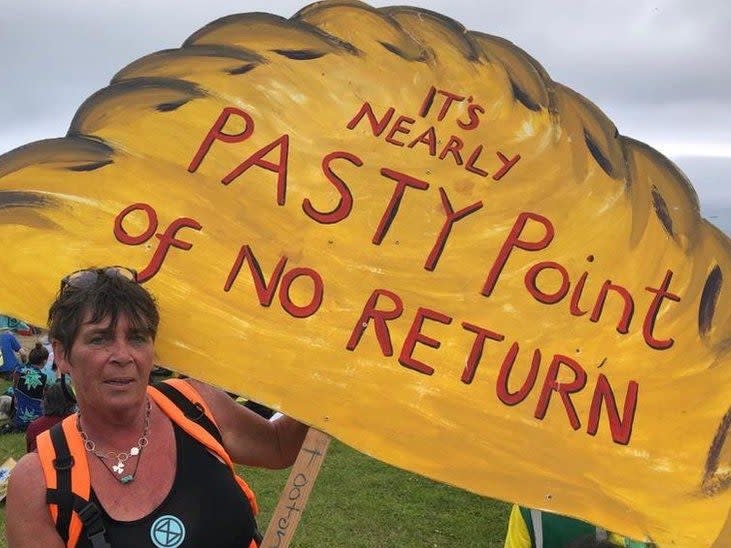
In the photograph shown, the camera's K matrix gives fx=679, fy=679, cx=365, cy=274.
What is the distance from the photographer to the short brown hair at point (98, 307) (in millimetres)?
1309

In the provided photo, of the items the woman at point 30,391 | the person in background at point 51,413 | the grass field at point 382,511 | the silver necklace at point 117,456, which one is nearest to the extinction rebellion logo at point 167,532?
the silver necklace at point 117,456

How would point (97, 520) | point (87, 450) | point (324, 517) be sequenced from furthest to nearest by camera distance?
point (324, 517), point (87, 450), point (97, 520)

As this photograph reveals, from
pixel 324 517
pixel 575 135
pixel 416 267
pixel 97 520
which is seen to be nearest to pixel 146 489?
pixel 97 520

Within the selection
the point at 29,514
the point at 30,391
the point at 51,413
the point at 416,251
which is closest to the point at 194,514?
the point at 29,514

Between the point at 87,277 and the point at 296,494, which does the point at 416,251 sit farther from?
the point at 87,277

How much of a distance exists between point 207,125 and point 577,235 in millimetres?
938

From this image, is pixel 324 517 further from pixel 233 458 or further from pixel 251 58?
pixel 251 58

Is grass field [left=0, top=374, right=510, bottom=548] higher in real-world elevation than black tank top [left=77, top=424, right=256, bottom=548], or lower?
lower

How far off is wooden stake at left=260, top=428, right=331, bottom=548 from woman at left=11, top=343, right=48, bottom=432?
5.42 meters

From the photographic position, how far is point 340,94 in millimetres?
1672

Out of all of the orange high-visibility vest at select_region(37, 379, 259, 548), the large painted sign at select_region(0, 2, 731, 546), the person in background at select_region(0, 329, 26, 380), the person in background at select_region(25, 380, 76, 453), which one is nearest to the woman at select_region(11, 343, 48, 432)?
the person in background at select_region(25, 380, 76, 453)

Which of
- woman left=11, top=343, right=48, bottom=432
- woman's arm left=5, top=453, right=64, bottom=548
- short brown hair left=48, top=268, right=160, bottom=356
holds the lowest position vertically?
woman left=11, top=343, right=48, bottom=432

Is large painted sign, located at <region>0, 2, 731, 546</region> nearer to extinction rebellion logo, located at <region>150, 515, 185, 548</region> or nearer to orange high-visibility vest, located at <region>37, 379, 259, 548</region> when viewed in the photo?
orange high-visibility vest, located at <region>37, 379, 259, 548</region>

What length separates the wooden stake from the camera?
1423 mm
